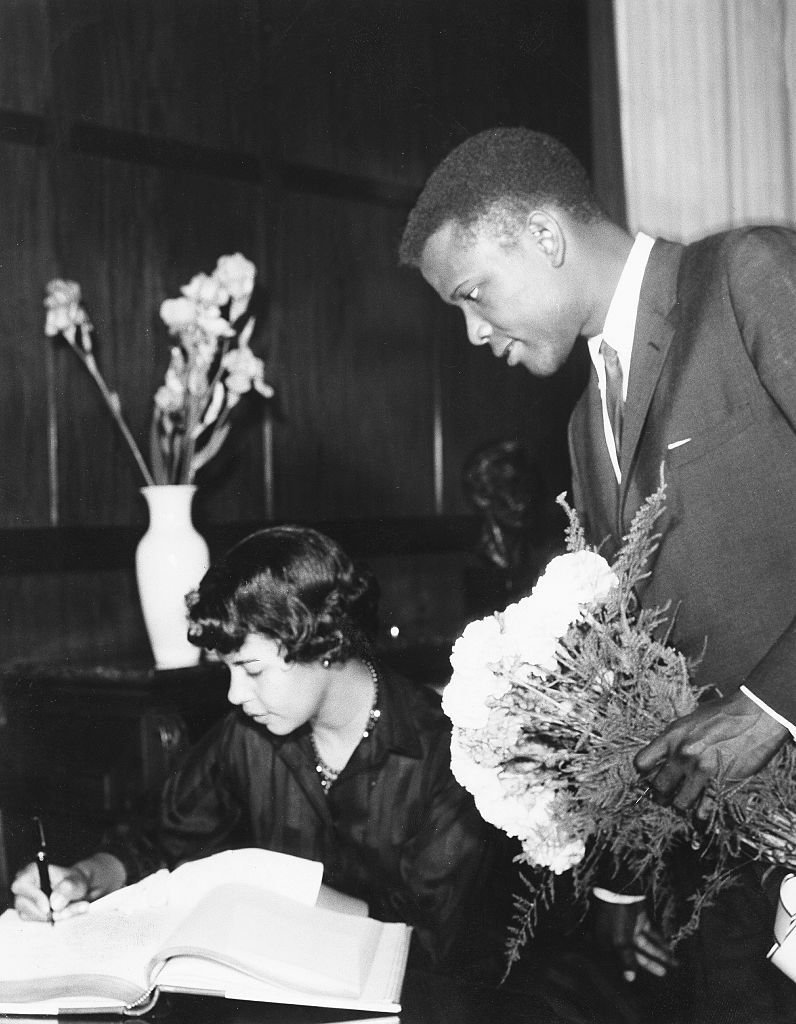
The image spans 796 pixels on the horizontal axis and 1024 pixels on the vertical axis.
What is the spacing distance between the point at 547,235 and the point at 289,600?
824 millimetres

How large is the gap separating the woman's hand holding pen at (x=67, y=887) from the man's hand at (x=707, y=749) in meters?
0.88

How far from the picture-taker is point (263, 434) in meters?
Result: 3.47

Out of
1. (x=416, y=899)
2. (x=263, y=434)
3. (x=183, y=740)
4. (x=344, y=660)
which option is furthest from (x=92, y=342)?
(x=416, y=899)

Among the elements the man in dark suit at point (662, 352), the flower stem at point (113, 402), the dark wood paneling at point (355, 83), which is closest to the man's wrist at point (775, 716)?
the man in dark suit at point (662, 352)

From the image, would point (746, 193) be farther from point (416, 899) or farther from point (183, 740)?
point (416, 899)

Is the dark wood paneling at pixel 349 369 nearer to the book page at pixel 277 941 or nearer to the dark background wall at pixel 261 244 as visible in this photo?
the dark background wall at pixel 261 244

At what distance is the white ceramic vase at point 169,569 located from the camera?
2.77m

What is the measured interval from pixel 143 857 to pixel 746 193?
2715mm

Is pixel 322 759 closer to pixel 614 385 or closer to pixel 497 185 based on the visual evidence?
pixel 614 385

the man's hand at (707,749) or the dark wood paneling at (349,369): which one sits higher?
the dark wood paneling at (349,369)

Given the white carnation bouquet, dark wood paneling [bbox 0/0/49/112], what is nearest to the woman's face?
the white carnation bouquet

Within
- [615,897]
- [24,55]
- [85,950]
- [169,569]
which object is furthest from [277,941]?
[24,55]

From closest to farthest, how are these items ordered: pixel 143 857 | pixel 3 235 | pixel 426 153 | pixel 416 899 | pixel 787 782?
pixel 787 782, pixel 416 899, pixel 143 857, pixel 3 235, pixel 426 153

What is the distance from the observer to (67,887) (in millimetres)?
1671
